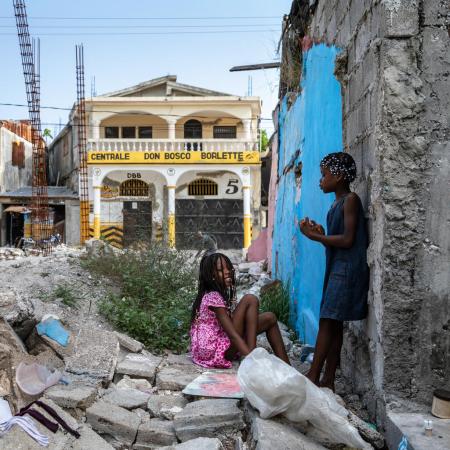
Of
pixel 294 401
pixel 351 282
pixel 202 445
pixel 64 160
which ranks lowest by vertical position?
pixel 202 445

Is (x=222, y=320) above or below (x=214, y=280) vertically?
below

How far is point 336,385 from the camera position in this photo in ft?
10.8

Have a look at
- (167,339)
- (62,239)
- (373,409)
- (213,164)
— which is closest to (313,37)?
(167,339)

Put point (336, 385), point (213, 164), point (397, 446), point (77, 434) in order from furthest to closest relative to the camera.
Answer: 1. point (213, 164)
2. point (336, 385)
3. point (77, 434)
4. point (397, 446)

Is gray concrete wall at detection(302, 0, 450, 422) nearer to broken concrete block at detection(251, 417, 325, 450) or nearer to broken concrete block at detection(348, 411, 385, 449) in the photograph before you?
broken concrete block at detection(348, 411, 385, 449)

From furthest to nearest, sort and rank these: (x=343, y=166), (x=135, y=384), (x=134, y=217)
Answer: (x=134, y=217) < (x=135, y=384) < (x=343, y=166)

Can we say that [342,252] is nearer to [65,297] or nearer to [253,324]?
[253,324]

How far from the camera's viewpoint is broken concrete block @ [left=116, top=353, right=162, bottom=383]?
380cm

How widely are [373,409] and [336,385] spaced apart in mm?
582

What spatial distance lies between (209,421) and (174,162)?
20148mm

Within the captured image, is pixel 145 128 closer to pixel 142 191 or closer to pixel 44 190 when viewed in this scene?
pixel 142 191

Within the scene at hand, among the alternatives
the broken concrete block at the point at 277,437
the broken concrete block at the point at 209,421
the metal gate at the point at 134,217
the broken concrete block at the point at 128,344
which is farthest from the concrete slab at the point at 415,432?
the metal gate at the point at 134,217

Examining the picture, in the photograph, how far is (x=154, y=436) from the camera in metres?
2.90

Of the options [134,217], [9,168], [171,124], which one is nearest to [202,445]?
[134,217]
